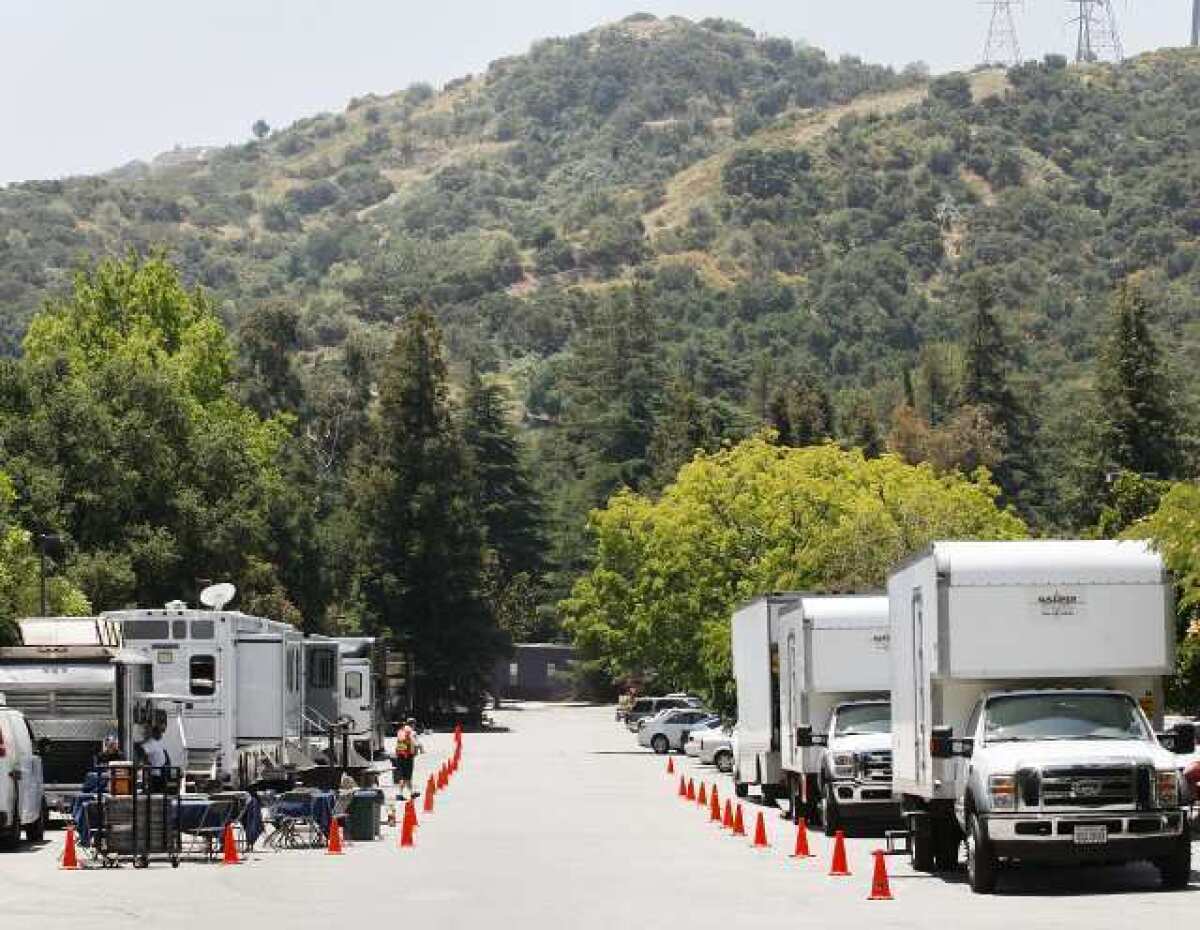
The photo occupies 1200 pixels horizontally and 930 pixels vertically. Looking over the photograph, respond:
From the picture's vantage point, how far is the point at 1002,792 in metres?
23.7

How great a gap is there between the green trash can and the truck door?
9868 millimetres

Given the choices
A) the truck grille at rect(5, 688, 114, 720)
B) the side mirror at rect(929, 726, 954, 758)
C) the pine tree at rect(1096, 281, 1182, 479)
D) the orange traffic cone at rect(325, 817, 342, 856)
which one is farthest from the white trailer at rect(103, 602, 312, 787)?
the pine tree at rect(1096, 281, 1182, 479)

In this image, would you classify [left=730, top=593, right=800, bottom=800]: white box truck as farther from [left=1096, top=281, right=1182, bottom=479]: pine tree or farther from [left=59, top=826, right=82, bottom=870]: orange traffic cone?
[left=1096, top=281, right=1182, bottom=479]: pine tree

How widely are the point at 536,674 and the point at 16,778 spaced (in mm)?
113074

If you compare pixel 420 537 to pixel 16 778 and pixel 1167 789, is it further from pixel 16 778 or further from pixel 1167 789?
pixel 1167 789

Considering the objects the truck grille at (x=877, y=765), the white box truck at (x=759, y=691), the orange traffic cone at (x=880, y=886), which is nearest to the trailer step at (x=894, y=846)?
the truck grille at (x=877, y=765)

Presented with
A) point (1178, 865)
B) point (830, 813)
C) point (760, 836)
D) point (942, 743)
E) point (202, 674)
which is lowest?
point (760, 836)

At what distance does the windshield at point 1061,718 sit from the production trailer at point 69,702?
607 inches

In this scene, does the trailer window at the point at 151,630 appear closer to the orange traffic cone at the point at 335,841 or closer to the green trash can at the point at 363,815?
the green trash can at the point at 363,815

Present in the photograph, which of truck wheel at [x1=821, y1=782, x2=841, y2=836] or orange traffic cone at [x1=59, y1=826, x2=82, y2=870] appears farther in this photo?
truck wheel at [x1=821, y1=782, x2=841, y2=836]

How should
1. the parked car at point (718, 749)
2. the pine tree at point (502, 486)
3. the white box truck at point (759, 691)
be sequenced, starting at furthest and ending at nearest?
the pine tree at point (502, 486), the parked car at point (718, 749), the white box truck at point (759, 691)

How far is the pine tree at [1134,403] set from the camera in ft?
345

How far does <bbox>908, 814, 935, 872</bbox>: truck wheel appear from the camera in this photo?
2681 cm

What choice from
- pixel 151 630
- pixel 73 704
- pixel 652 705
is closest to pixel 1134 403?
pixel 652 705
